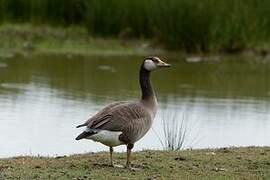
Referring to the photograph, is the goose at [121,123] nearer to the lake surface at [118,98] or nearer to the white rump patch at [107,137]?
the white rump patch at [107,137]

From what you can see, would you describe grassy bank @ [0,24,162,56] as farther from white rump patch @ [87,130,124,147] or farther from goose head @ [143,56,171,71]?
white rump patch @ [87,130,124,147]

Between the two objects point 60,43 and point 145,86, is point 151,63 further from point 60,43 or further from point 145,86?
point 60,43

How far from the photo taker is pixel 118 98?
15344 mm

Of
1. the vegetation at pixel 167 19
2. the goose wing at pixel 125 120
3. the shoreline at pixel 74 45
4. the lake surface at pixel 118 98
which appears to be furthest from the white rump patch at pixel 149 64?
the vegetation at pixel 167 19

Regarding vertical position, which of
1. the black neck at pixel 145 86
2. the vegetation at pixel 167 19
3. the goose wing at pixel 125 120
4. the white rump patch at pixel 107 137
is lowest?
the white rump patch at pixel 107 137

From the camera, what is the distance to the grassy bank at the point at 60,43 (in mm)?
21000

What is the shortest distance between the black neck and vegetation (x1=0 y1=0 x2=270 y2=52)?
12910mm

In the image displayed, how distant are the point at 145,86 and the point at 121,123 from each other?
823 millimetres

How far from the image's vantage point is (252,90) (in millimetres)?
17141

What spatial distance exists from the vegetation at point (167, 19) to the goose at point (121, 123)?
13.3 m

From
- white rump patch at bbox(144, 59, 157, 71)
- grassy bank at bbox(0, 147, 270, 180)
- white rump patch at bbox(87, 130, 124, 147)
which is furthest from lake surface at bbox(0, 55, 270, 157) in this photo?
white rump patch at bbox(87, 130, 124, 147)

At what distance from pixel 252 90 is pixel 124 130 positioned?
30.8 ft

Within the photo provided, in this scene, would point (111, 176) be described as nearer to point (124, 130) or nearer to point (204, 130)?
point (124, 130)

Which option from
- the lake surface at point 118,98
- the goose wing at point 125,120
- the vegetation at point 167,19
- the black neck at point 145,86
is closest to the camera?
the goose wing at point 125,120
